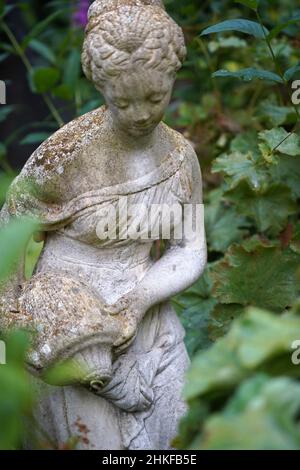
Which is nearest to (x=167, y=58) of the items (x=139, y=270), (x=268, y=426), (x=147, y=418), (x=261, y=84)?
(x=139, y=270)

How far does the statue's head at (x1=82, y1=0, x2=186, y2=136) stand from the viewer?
251cm

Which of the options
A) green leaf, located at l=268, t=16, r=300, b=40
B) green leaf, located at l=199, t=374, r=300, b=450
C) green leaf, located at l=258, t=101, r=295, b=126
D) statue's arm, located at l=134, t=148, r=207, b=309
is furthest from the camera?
green leaf, located at l=258, t=101, r=295, b=126

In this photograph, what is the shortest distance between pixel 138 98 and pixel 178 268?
0.53 metres

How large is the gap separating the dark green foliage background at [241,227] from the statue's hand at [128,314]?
329mm

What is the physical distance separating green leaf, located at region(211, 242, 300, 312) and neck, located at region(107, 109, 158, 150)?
803 mm

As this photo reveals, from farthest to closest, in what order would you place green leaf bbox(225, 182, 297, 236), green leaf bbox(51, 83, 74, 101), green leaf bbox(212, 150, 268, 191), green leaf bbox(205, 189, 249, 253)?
green leaf bbox(51, 83, 74, 101)
green leaf bbox(205, 189, 249, 253)
green leaf bbox(225, 182, 297, 236)
green leaf bbox(212, 150, 268, 191)

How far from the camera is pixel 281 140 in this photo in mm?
3492

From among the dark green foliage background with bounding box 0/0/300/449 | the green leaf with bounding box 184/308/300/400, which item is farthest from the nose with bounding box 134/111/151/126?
the green leaf with bounding box 184/308/300/400

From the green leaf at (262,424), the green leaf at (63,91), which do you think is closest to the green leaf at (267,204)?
the green leaf at (63,91)

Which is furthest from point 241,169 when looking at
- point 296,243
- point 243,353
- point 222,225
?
point 243,353

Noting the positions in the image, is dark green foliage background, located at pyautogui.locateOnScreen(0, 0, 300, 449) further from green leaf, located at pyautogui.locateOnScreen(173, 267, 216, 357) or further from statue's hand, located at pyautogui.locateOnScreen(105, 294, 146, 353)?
statue's hand, located at pyautogui.locateOnScreen(105, 294, 146, 353)

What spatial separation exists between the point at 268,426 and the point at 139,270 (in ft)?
4.01

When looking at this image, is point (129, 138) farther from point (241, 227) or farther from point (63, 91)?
point (63, 91)

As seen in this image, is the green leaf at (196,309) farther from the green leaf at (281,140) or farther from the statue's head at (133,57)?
the statue's head at (133,57)
